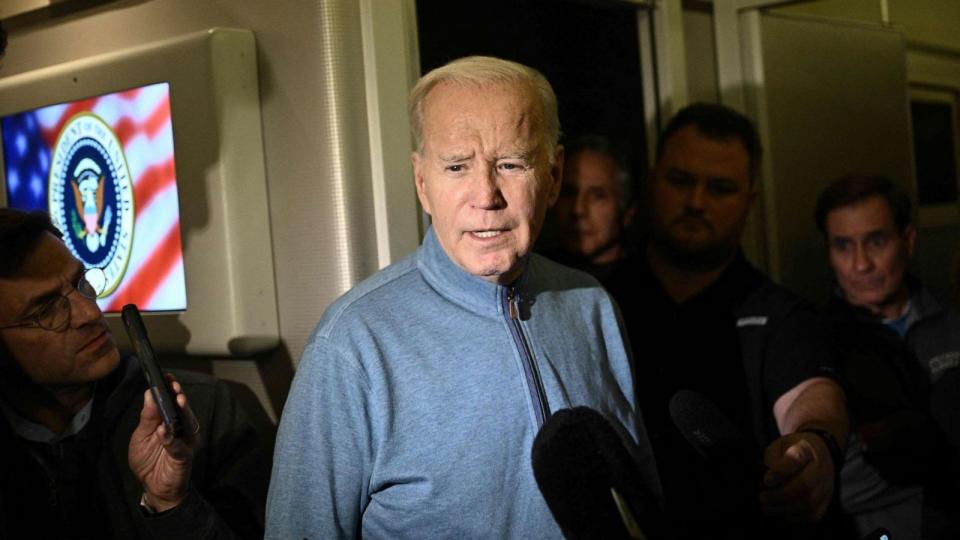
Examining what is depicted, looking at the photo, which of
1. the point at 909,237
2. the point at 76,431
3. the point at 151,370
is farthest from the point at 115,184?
the point at 909,237

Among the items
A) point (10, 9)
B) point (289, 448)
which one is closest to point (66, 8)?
point (10, 9)

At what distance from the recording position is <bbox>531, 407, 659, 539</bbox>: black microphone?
1144 mm

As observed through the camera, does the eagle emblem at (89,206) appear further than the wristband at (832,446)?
Yes

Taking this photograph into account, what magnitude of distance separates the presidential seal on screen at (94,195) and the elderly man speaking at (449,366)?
0.89 m

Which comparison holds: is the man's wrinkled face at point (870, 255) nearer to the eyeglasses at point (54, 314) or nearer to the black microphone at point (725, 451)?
the black microphone at point (725, 451)

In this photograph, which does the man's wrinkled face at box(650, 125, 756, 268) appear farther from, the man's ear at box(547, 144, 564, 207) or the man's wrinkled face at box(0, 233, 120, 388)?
the man's wrinkled face at box(0, 233, 120, 388)

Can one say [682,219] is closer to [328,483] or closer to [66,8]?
[328,483]

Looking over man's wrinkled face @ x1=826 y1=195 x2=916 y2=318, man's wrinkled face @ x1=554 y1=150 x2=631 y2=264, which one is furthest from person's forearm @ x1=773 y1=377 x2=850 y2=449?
man's wrinkled face @ x1=826 y1=195 x2=916 y2=318

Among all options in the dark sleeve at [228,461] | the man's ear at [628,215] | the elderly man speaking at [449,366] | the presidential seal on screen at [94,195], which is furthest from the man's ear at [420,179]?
the man's ear at [628,215]

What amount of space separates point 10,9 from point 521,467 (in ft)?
5.89

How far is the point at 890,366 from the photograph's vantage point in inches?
110

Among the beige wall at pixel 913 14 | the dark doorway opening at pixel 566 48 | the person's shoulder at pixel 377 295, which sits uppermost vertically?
the beige wall at pixel 913 14

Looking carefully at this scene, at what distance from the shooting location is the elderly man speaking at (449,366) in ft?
4.91

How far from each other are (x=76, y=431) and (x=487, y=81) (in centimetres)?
101
